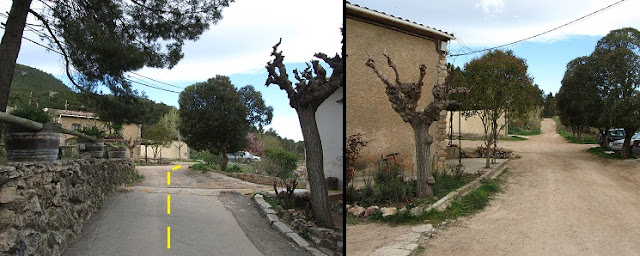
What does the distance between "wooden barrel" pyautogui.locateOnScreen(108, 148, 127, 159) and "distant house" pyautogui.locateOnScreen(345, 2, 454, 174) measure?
9.58ft

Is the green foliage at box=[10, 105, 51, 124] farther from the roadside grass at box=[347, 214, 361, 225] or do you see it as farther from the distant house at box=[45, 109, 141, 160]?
the roadside grass at box=[347, 214, 361, 225]

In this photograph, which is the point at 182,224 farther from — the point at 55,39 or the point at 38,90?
the point at 55,39

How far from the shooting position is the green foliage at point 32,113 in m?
2.96

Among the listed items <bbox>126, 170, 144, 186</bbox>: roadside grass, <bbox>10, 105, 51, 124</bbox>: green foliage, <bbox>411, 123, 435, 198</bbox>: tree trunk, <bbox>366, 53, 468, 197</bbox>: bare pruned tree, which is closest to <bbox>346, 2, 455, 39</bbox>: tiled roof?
<bbox>366, 53, 468, 197</bbox>: bare pruned tree

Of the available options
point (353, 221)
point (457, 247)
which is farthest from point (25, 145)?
point (457, 247)

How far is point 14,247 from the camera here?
7.36 ft

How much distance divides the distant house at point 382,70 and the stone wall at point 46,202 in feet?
8.25

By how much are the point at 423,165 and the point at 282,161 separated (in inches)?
107

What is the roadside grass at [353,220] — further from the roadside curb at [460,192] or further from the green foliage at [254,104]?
the green foliage at [254,104]

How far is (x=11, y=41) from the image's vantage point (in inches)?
157

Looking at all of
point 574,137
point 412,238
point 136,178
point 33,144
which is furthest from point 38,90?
point 574,137

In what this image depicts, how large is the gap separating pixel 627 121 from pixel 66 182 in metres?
5.79

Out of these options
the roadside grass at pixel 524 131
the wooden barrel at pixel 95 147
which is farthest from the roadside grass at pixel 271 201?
the roadside grass at pixel 524 131

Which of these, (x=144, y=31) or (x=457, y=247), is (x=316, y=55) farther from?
(x=144, y=31)
